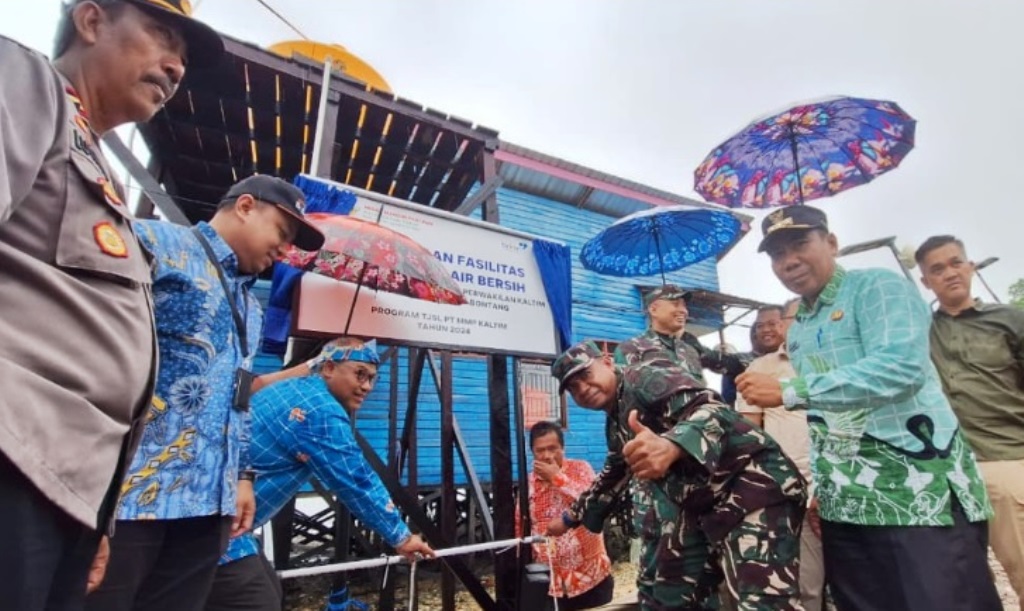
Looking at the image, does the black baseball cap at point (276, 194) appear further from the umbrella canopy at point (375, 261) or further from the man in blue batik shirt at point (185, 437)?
the umbrella canopy at point (375, 261)

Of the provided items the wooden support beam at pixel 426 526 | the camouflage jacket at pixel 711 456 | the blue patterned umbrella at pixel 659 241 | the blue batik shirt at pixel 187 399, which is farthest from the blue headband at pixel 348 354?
the blue patterned umbrella at pixel 659 241

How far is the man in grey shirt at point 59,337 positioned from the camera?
0.81m

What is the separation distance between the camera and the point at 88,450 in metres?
0.91

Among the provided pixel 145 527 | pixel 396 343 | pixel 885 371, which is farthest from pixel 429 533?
pixel 885 371

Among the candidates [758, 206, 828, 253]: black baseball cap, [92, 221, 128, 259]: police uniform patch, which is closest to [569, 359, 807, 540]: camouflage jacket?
[758, 206, 828, 253]: black baseball cap

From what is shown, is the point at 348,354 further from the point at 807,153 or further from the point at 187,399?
the point at 807,153

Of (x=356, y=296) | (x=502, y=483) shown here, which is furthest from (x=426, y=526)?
(x=356, y=296)

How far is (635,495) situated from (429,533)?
69.0 inches

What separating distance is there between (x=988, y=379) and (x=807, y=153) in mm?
2408

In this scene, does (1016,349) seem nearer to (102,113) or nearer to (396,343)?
(396,343)

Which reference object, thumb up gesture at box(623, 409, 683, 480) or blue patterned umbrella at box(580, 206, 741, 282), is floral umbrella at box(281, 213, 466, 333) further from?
blue patterned umbrella at box(580, 206, 741, 282)

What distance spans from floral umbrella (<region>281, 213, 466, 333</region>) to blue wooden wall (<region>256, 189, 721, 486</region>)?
3.74m

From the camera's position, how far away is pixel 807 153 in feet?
14.9

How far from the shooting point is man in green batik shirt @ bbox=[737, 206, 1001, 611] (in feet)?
6.30
